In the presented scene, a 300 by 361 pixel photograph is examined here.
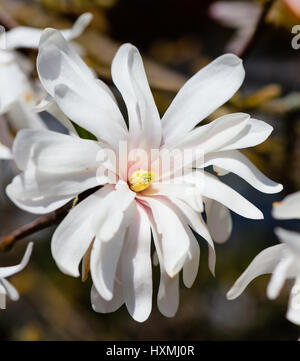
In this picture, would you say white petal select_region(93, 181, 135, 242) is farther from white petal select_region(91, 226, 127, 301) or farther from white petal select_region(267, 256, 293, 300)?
white petal select_region(267, 256, 293, 300)

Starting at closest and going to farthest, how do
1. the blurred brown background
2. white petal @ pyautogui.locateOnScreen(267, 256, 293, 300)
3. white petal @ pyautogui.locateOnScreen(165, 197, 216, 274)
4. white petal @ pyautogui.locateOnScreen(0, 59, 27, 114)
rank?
1. white petal @ pyautogui.locateOnScreen(267, 256, 293, 300)
2. white petal @ pyautogui.locateOnScreen(165, 197, 216, 274)
3. white petal @ pyautogui.locateOnScreen(0, 59, 27, 114)
4. the blurred brown background

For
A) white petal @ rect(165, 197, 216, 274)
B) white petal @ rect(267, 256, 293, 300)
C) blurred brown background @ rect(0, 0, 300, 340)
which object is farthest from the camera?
blurred brown background @ rect(0, 0, 300, 340)

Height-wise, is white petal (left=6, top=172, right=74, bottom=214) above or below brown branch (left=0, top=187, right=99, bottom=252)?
above

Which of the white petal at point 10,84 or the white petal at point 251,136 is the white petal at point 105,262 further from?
the white petal at point 10,84

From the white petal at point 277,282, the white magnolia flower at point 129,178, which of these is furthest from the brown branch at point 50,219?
the white petal at point 277,282

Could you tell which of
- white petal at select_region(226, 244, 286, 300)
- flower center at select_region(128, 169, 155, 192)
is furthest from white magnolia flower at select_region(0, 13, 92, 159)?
white petal at select_region(226, 244, 286, 300)

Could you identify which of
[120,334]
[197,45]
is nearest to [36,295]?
[120,334]
